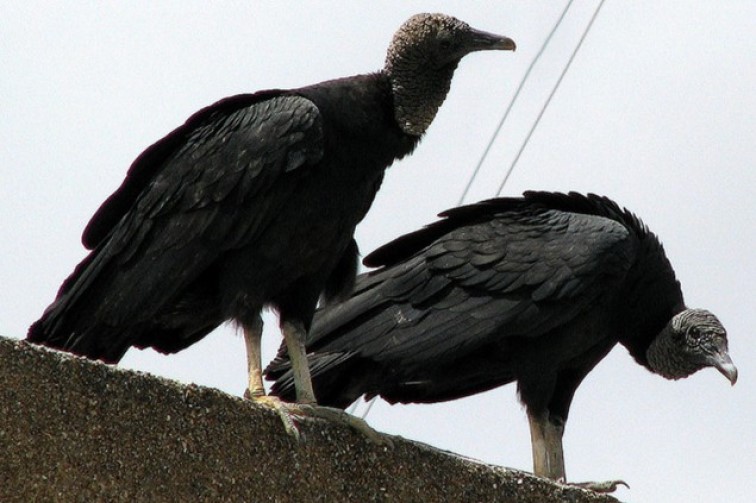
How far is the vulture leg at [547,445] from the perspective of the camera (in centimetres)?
674

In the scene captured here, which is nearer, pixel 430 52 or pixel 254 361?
pixel 254 361

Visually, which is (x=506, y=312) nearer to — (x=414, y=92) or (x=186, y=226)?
(x=414, y=92)

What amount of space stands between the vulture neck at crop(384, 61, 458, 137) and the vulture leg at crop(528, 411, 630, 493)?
1.53 meters

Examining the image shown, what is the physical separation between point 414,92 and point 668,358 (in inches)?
84.8

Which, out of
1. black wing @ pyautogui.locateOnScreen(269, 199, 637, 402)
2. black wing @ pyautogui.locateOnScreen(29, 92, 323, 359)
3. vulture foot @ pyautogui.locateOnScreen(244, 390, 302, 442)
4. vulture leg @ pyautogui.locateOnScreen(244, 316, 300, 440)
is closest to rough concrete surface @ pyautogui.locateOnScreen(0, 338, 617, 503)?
vulture foot @ pyautogui.locateOnScreen(244, 390, 302, 442)

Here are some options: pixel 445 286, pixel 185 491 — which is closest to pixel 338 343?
pixel 445 286

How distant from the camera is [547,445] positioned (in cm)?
684

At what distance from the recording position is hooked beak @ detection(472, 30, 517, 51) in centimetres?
597

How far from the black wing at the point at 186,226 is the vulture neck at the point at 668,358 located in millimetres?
2363

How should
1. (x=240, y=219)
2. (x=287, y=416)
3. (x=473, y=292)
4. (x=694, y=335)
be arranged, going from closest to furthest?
(x=287, y=416)
(x=240, y=219)
(x=473, y=292)
(x=694, y=335)

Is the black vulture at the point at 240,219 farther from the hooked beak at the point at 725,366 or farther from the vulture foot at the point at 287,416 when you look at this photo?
the hooked beak at the point at 725,366

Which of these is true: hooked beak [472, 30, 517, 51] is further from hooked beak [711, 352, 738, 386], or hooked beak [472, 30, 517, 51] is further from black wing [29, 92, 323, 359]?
hooked beak [711, 352, 738, 386]

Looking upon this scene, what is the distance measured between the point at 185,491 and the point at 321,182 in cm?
161

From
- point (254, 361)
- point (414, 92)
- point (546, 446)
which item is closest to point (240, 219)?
point (254, 361)
